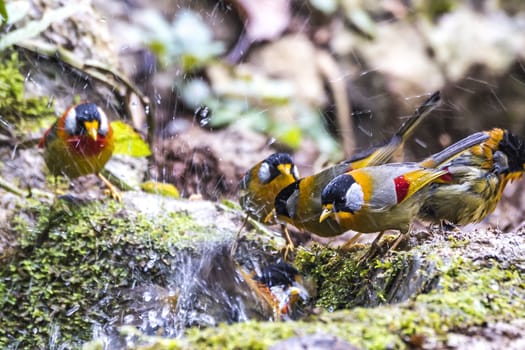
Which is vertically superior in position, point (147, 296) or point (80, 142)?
point (80, 142)

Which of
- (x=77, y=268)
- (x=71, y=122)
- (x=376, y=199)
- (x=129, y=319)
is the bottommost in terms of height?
(x=129, y=319)

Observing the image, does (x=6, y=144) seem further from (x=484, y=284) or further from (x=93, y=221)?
(x=484, y=284)

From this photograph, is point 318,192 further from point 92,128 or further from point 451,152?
point 92,128

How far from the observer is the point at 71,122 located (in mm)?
3979

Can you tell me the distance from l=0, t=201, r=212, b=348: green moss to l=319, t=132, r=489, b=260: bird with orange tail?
3.11 feet

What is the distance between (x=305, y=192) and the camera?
3418mm

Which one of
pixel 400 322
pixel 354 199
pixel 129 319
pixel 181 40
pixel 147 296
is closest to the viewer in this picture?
pixel 400 322

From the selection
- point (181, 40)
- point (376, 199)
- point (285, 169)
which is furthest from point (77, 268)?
point (181, 40)

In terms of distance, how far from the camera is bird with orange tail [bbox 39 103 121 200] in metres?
3.93

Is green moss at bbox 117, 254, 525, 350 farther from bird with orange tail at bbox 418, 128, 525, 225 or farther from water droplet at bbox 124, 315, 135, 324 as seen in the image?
water droplet at bbox 124, 315, 135, 324

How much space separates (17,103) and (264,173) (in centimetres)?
200

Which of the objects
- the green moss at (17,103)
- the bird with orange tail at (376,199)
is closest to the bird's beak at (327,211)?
the bird with orange tail at (376,199)

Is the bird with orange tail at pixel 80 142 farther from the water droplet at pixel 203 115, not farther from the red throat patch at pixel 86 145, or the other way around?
the water droplet at pixel 203 115

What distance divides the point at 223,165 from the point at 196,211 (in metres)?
1.67
